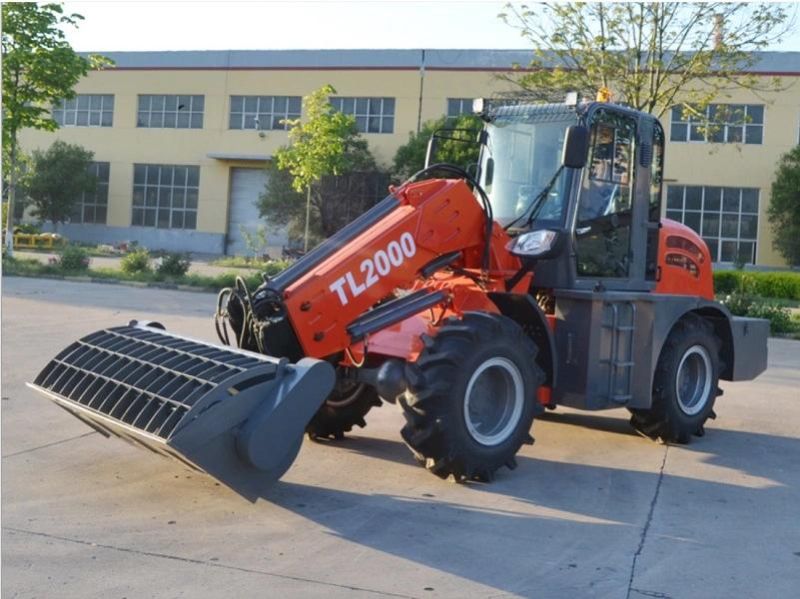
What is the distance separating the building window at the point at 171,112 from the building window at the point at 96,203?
3.22 metres

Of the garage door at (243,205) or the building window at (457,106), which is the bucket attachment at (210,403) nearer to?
the building window at (457,106)

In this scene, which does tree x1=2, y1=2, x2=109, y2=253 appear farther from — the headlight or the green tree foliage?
the headlight

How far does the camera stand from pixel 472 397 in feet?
25.8

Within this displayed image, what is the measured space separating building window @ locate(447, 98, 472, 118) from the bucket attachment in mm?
39197

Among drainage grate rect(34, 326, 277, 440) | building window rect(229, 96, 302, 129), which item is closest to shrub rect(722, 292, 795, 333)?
drainage grate rect(34, 326, 277, 440)

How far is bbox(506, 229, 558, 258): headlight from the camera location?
832 cm

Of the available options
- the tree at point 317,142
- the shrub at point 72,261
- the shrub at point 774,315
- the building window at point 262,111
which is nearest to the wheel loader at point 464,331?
the shrub at point 774,315

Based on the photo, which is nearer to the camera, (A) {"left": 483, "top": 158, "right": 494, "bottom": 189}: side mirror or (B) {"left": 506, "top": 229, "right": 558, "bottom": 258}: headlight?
(B) {"left": 506, "top": 229, "right": 558, "bottom": 258}: headlight

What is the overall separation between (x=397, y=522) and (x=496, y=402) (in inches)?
65.6

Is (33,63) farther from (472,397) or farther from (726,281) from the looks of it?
(472,397)

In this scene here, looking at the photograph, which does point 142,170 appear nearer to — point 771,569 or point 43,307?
point 43,307

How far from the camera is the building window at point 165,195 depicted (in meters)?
52.1

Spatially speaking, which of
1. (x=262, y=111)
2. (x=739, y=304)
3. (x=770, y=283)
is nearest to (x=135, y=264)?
(x=739, y=304)

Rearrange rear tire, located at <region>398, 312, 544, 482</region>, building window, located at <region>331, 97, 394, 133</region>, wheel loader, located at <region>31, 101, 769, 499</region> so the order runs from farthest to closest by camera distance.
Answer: building window, located at <region>331, 97, 394, 133</region> → rear tire, located at <region>398, 312, 544, 482</region> → wheel loader, located at <region>31, 101, 769, 499</region>
